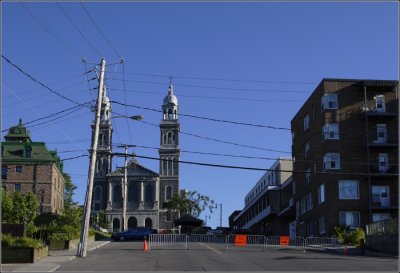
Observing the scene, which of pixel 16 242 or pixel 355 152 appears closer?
pixel 16 242

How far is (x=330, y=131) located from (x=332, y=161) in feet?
8.76

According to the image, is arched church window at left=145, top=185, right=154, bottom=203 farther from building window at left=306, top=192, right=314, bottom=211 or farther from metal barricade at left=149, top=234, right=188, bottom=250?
metal barricade at left=149, top=234, right=188, bottom=250

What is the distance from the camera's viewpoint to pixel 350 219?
54406mm

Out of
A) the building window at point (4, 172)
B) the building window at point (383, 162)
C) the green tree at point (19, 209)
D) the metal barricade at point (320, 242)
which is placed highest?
the building window at point (4, 172)

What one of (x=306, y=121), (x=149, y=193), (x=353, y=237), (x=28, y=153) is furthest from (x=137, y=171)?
(x=353, y=237)

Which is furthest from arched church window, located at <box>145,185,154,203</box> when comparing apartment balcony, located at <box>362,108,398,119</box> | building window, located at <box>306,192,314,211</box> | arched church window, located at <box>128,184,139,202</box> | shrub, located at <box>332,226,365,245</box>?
shrub, located at <box>332,226,365,245</box>

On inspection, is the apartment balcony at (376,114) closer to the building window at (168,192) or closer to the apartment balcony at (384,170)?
the apartment balcony at (384,170)

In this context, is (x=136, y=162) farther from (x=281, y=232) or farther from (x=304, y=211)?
(x=304, y=211)

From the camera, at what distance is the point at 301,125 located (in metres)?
65.4

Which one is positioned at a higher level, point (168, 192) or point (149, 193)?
point (168, 192)

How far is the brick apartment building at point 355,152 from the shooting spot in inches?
Answer: 2138

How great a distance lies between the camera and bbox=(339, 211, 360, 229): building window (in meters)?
54.2

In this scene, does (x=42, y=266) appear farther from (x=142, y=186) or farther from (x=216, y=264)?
(x=142, y=186)

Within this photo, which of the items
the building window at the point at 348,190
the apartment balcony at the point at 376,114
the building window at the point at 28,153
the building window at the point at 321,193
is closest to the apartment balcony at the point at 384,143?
the apartment balcony at the point at 376,114
